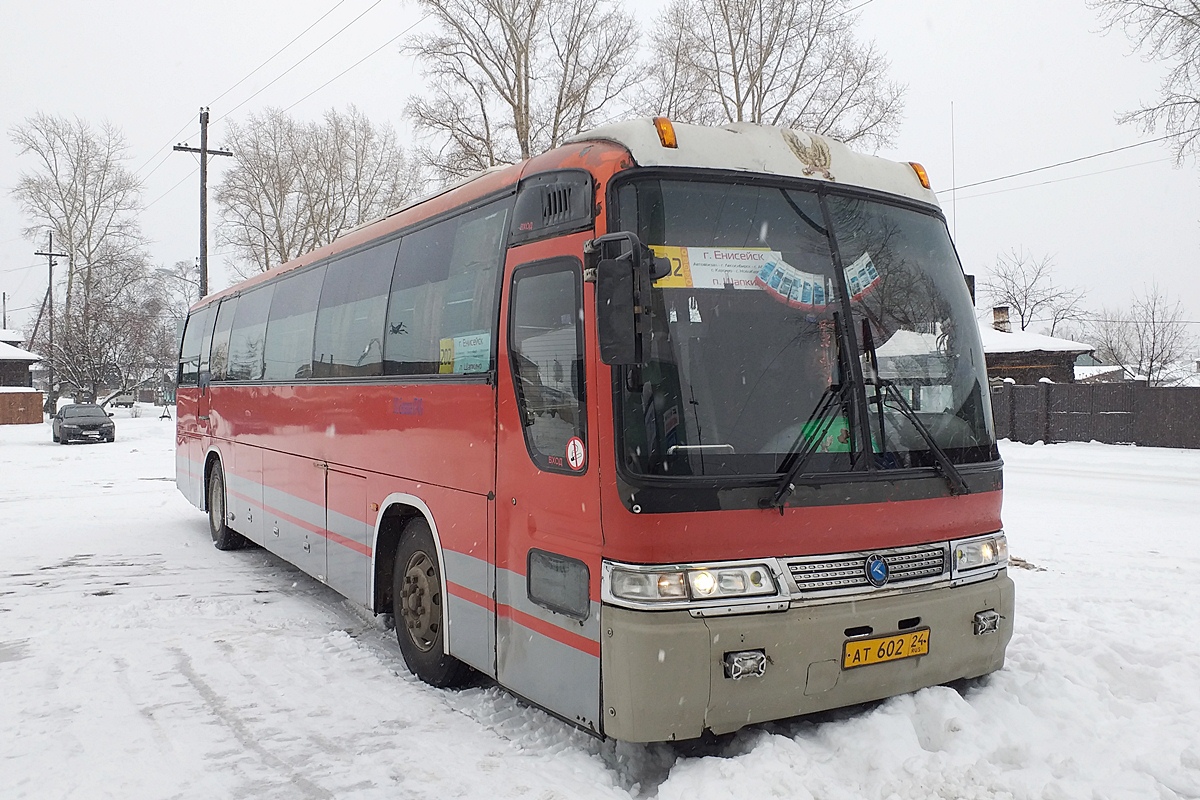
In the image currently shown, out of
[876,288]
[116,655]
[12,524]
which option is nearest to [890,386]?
[876,288]

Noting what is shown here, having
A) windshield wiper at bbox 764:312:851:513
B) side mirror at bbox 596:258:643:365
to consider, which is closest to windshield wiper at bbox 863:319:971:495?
windshield wiper at bbox 764:312:851:513

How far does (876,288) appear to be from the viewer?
4.57 meters

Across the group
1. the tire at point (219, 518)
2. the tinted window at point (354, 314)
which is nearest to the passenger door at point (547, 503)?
the tinted window at point (354, 314)

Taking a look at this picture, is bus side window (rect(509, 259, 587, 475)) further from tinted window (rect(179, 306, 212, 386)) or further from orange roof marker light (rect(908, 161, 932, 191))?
tinted window (rect(179, 306, 212, 386))

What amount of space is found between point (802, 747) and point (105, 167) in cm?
6049

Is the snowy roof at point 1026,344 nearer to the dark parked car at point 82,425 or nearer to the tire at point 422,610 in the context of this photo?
the tire at point 422,610

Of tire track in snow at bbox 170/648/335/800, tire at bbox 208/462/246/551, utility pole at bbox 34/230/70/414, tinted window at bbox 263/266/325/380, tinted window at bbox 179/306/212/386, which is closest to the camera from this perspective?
tire track in snow at bbox 170/648/335/800

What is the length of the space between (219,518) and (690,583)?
29.3 ft

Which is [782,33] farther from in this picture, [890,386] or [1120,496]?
[890,386]

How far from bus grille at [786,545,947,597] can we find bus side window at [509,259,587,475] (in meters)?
1.12

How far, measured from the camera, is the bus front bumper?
386 cm

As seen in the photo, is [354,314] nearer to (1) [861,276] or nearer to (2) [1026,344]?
(1) [861,276]

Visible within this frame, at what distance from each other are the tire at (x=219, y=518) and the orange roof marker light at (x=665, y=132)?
8512mm

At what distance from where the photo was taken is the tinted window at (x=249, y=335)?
9859 mm
